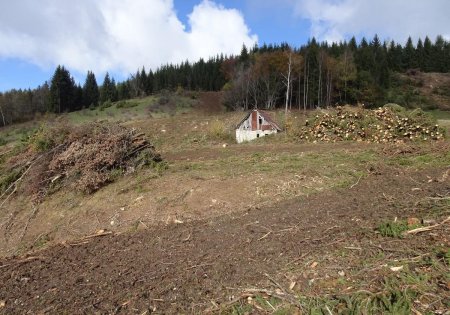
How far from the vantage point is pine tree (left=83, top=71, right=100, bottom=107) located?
69887 millimetres

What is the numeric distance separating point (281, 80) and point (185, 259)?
43.1m

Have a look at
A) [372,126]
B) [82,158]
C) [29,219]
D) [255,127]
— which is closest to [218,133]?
[255,127]

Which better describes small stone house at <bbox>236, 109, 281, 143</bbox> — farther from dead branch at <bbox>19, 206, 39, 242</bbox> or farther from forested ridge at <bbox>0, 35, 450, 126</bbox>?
dead branch at <bbox>19, 206, 39, 242</bbox>

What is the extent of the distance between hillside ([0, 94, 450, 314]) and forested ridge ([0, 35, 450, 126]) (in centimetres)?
2402

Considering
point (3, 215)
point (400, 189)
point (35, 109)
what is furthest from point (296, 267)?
point (35, 109)

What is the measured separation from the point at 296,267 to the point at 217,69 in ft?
240

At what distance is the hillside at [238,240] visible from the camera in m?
3.46

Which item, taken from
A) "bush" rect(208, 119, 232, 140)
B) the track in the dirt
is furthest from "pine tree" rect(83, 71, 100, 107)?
the track in the dirt

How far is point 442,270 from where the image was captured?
3.33m

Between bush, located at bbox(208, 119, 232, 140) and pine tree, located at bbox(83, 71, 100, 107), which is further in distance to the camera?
pine tree, located at bbox(83, 71, 100, 107)

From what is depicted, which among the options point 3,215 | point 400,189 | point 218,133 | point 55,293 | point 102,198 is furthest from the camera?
point 218,133

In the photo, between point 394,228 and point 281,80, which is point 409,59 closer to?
point 281,80

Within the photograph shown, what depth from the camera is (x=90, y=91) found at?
71750 mm

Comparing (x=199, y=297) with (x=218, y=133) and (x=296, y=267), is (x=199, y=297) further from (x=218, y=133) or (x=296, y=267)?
(x=218, y=133)
